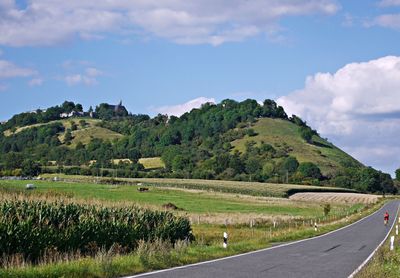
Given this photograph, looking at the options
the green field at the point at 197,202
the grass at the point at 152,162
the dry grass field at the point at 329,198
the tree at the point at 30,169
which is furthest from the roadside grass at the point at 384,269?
the grass at the point at 152,162

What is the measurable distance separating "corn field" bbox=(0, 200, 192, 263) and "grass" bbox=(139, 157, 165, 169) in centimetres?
14424

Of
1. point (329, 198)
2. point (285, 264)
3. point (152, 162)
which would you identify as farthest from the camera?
point (152, 162)

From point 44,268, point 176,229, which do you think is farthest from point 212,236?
point 44,268

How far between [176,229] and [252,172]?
14233 cm

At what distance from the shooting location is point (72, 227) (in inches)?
859

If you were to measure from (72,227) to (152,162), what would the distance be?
521ft

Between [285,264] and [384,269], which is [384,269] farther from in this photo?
[285,264]

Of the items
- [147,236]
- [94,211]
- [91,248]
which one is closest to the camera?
[91,248]

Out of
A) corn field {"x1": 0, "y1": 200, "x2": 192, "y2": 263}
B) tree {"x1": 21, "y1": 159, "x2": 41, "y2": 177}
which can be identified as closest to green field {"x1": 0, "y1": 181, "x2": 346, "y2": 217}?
corn field {"x1": 0, "y1": 200, "x2": 192, "y2": 263}

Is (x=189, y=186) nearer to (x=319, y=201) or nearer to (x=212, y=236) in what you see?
(x=319, y=201)

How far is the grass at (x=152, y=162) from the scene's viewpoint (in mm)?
173375

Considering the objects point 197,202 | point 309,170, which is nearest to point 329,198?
point 197,202

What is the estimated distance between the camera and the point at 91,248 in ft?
73.9

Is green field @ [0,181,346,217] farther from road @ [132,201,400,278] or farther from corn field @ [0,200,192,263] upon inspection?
road @ [132,201,400,278]
